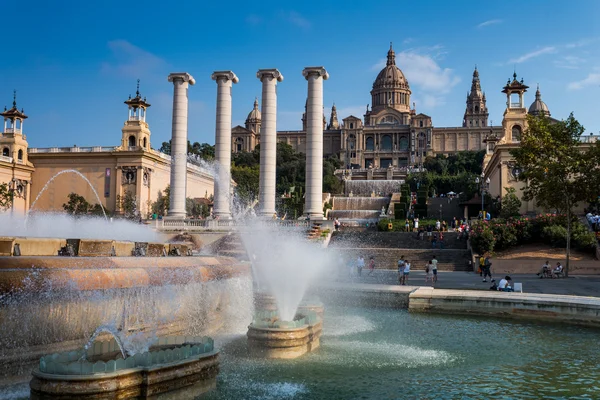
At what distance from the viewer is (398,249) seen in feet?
123

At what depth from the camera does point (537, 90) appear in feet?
430

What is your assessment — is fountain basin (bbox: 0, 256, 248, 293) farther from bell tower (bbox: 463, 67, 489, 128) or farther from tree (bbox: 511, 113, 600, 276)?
bell tower (bbox: 463, 67, 489, 128)

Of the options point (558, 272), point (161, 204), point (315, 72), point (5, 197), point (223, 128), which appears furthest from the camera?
point (161, 204)

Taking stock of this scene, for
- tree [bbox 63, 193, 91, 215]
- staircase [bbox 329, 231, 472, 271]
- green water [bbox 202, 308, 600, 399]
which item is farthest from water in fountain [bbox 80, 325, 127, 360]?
tree [bbox 63, 193, 91, 215]

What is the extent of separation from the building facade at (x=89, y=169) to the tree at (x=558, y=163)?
40.4 meters

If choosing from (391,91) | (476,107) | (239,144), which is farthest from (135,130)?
(476,107)

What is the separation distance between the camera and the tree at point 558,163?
30.8 m

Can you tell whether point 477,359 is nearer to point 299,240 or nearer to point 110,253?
point 110,253

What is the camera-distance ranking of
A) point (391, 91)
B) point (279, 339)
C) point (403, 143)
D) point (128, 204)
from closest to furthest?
1. point (279, 339)
2. point (128, 204)
3. point (403, 143)
4. point (391, 91)

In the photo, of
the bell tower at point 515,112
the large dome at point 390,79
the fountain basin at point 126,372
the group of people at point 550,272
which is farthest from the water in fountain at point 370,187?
the large dome at point 390,79

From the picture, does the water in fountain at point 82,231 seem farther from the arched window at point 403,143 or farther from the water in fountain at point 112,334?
the arched window at point 403,143

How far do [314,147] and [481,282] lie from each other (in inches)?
805

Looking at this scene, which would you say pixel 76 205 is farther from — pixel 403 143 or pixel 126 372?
pixel 403 143

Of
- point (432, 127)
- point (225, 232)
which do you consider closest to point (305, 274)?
point (225, 232)
